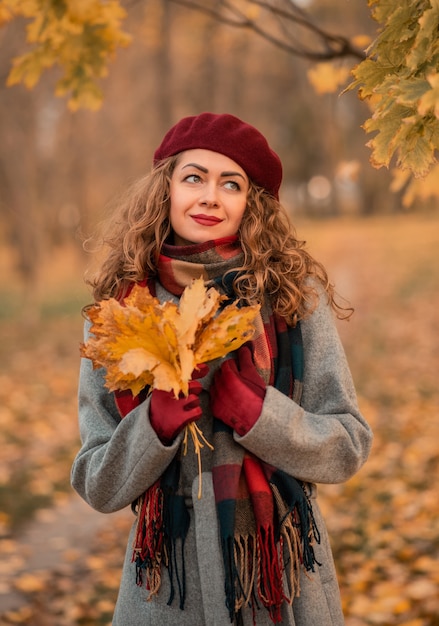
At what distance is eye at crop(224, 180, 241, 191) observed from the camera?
2.06m

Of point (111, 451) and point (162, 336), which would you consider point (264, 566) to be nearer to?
point (111, 451)

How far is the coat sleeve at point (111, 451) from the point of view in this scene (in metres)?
1.79

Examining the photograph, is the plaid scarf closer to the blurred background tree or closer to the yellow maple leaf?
the yellow maple leaf

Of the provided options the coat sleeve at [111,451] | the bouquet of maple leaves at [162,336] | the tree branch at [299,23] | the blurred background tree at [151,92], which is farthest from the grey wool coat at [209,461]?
the tree branch at [299,23]

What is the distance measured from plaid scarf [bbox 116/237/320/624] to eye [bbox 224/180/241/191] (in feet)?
1.32

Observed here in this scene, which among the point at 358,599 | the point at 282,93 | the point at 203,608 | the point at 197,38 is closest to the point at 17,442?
the point at 358,599

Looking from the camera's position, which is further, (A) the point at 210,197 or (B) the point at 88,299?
(B) the point at 88,299

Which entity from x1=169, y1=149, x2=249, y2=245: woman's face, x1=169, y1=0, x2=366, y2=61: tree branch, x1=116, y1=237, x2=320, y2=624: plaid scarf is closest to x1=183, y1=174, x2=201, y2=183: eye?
x1=169, y1=149, x2=249, y2=245: woman's face

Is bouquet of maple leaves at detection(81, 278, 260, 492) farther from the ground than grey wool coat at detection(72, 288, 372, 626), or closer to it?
farther from the ground

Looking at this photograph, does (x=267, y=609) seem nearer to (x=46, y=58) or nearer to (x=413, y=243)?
(x=46, y=58)

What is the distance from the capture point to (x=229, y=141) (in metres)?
2.03

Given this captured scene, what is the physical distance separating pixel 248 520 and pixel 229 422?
0.26 meters

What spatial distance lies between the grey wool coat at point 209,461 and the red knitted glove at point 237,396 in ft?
0.08

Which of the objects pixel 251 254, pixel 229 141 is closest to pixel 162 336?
pixel 251 254
